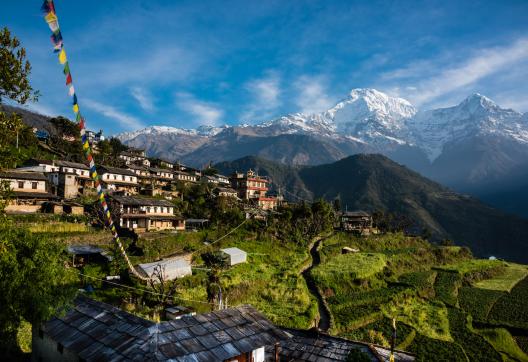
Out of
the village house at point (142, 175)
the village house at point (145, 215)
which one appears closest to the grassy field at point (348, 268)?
the village house at point (145, 215)

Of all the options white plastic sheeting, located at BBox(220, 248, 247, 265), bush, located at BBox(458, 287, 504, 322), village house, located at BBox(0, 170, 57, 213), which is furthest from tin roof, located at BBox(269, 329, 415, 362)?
village house, located at BBox(0, 170, 57, 213)

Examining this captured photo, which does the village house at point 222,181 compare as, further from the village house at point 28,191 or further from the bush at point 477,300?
the bush at point 477,300

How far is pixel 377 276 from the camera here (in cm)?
6269

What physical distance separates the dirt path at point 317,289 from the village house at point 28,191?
1635 inches

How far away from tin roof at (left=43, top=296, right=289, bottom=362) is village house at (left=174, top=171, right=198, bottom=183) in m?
83.7

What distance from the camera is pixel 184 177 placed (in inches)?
4104

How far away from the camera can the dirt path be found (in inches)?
1574

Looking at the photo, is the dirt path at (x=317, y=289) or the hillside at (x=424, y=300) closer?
the hillside at (x=424, y=300)

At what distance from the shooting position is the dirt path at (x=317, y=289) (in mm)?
39987

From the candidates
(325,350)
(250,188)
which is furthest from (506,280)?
(325,350)

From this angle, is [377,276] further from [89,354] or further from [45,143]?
[45,143]

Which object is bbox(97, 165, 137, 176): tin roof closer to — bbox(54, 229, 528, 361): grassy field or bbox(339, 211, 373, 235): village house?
bbox(54, 229, 528, 361): grassy field

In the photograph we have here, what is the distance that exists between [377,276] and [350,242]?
1961 centimetres

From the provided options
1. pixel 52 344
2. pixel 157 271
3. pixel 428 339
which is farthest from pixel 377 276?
pixel 52 344
